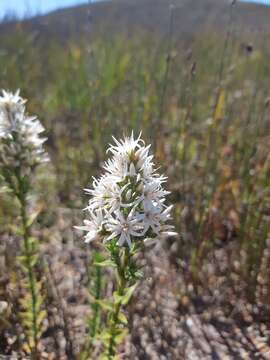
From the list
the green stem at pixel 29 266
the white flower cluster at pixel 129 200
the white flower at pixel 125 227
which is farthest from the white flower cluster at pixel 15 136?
the white flower at pixel 125 227

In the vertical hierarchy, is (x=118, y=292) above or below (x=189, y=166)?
below

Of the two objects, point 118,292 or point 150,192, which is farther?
point 118,292

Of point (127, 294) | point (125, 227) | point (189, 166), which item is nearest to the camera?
point (125, 227)

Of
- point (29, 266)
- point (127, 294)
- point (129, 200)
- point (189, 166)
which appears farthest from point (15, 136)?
point (189, 166)

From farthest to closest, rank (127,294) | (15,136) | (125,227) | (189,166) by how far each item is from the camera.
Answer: (189,166), (15,136), (127,294), (125,227)

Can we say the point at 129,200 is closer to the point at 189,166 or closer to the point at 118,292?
the point at 118,292

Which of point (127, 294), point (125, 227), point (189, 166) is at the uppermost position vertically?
point (189, 166)

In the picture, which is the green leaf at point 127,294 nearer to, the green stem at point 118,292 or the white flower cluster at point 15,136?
the green stem at point 118,292
